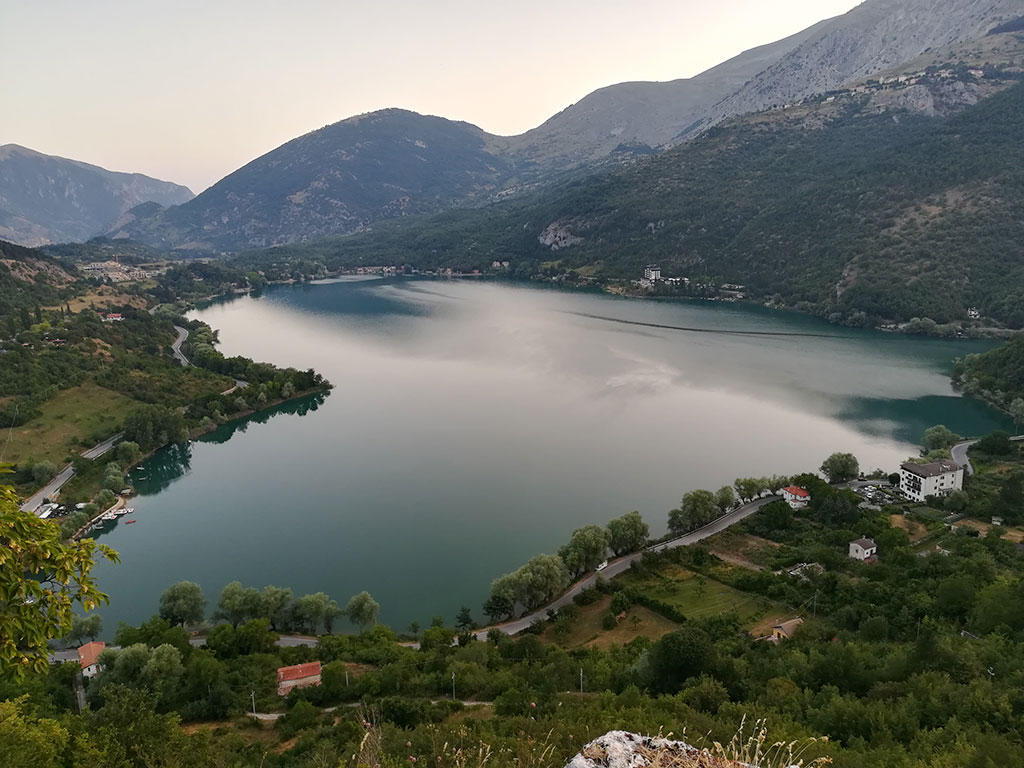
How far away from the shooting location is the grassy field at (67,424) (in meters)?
27.9

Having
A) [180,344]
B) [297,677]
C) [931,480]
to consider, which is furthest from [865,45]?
[297,677]

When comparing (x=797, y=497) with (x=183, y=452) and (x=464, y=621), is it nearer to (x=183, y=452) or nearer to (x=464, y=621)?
(x=464, y=621)

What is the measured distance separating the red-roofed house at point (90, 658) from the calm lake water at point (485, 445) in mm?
3751

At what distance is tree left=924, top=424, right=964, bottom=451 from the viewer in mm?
28094

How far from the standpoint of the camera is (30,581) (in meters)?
2.93

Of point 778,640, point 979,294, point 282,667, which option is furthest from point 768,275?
point 282,667

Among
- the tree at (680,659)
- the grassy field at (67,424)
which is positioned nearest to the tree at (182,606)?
the tree at (680,659)

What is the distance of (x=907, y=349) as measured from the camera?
48.7 m

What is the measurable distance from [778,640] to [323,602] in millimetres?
12235

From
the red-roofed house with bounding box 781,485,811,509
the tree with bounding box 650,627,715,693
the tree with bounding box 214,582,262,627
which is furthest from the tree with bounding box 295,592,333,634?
the red-roofed house with bounding box 781,485,811,509

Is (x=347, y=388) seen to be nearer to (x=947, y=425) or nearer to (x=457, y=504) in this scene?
(x=457, y=504)

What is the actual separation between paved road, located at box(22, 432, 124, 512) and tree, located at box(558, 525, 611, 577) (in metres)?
19.5

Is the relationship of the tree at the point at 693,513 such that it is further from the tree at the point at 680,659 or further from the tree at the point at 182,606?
the tree at the point at 182,606

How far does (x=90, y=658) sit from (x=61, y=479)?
599 inches
